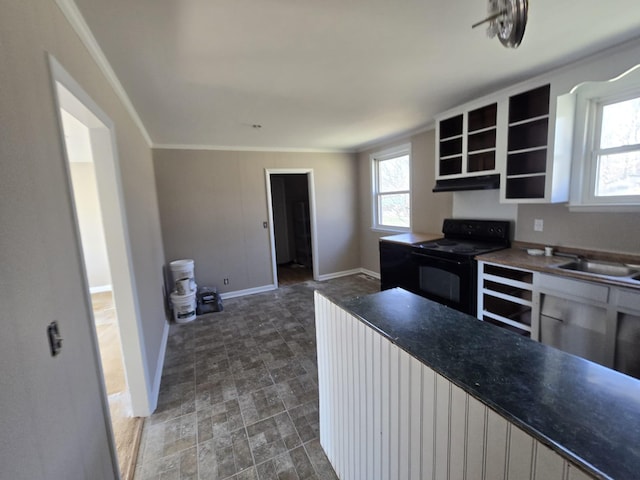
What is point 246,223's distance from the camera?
4535 millimetres

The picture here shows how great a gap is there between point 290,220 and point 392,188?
304 cm

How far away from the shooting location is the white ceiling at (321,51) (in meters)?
1.36

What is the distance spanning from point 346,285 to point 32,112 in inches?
172

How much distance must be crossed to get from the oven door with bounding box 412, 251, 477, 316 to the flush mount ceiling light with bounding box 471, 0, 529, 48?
1927 mm

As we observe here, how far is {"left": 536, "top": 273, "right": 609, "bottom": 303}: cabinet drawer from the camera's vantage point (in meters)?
1.79

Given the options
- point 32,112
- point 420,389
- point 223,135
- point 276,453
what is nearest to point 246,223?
point 223,135

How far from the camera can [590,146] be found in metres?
A: 2.24

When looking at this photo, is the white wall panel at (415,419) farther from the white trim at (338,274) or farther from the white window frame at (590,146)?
the white trim at (338,274)

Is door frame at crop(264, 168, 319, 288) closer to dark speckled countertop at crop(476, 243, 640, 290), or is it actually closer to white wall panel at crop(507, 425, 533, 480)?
dark speckled countertop at crop(476, 243, 640, 290)

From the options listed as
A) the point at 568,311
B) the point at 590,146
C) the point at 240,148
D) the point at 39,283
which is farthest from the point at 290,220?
the point at 39,283

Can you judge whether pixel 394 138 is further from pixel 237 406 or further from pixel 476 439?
pixel 476 439

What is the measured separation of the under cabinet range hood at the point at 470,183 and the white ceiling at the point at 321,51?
2.57 ft

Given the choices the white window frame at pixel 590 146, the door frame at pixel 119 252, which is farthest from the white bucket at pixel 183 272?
the white window frame at pixel 590 146

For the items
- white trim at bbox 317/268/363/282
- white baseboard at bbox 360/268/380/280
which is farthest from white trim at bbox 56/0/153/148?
white baseboard at bbox 360/268/380/280
